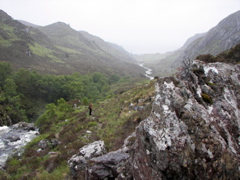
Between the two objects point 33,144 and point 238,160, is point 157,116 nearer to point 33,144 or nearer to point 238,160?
point 238,160

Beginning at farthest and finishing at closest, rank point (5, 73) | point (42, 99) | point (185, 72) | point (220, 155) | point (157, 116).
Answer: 1. point (42, 99)
2. point (5, 73)
3. point (185, 72)
4. point (157, 116)
5. point (220, 155)

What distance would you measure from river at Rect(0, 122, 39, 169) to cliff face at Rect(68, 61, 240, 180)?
15977 millimetres

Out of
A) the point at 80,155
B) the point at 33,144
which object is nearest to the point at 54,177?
the point at 80,155

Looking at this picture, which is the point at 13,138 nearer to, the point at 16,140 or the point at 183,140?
the point at 16,140

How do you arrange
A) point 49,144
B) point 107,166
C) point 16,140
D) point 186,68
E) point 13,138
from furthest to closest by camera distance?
point 13,138 → point 16,140 → point 49,144 → point 186,68 → point 107,166

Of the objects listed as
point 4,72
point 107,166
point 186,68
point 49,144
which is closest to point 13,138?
point 49,144

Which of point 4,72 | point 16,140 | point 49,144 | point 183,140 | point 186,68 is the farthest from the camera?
point 4,72

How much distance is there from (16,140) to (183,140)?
25.2 metres

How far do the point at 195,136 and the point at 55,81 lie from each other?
6502 centimetres

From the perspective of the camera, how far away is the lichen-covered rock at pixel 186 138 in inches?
158

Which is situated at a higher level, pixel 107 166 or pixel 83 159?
pixel 107 166

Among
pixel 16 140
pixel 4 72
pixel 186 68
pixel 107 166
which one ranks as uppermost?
pixel 186 68

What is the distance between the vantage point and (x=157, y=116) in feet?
16.3

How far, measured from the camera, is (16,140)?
22219 millimetres
